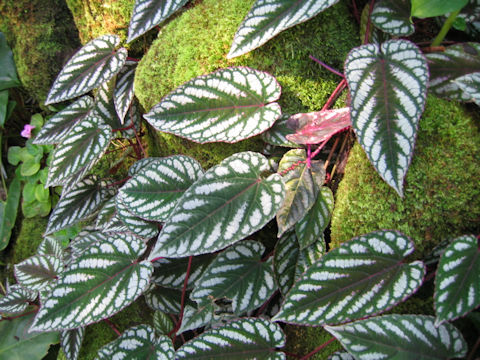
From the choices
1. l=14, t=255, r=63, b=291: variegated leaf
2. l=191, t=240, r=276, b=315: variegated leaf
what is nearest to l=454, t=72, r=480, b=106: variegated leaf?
l=191, t=240, r=276, b=315: variegated leaf

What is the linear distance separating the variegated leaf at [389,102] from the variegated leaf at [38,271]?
4.65ft

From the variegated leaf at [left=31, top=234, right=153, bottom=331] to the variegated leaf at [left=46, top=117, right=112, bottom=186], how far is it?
0.37 meters

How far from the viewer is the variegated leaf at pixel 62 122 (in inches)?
65.7

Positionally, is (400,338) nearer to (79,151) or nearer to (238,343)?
(238,343)

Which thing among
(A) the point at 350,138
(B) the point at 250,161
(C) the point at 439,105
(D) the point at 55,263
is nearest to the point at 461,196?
(C) the point at 439,105

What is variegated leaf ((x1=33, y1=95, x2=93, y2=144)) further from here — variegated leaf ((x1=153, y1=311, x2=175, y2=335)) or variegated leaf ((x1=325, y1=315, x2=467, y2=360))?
variegated leaf ((x1=325, y1=315, x2=467, y2=360))

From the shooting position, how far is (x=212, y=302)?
125 cm

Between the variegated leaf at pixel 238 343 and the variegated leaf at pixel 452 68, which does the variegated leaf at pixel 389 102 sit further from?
the variegated leaf at pixel 238 343

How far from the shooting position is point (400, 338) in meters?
0.92

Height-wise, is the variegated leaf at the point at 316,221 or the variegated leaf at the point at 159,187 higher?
the variegated leaf at the point at 159,187

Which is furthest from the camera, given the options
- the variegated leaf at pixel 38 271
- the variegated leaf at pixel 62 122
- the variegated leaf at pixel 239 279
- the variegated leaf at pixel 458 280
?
the variegated leaf at pixel 62 122

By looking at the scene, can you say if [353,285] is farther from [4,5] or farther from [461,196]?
[4,5]

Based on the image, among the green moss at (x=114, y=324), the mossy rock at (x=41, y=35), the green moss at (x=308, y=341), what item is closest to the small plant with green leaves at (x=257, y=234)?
the green moss at (x=308, y=341)

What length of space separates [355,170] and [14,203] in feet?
7.42
